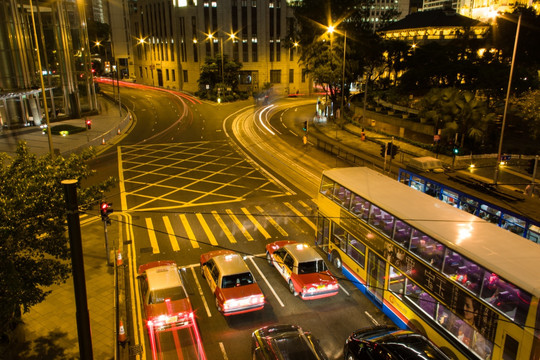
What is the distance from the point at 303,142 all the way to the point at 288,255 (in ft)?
87.1

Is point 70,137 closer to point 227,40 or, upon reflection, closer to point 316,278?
point 316,278

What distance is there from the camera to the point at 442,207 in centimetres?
1379

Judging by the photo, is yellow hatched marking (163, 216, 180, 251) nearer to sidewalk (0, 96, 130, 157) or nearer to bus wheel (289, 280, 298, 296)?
bus wheel (289, 280, 298, 296)

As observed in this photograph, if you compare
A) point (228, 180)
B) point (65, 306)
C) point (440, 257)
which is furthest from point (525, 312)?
point (228, 180)

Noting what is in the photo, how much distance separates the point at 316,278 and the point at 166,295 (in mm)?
5364

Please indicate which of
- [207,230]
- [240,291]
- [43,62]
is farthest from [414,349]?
[43,62]

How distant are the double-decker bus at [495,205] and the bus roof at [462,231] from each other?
1.97m

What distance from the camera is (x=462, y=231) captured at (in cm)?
1180

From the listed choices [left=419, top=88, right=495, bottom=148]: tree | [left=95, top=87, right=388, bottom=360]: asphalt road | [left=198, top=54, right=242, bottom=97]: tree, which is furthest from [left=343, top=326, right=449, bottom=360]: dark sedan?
[left=198, top=54, right=242, bottom=97]: tree

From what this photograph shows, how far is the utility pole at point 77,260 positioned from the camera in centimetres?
677

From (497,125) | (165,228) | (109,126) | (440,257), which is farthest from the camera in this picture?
(109,126)

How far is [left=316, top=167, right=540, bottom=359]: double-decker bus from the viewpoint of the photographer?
9.47 meters

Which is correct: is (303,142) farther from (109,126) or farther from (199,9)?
(199,9)

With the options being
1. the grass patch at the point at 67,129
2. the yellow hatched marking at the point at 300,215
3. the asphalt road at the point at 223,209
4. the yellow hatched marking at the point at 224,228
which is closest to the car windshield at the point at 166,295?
the asphalt road at the point at 223,209
